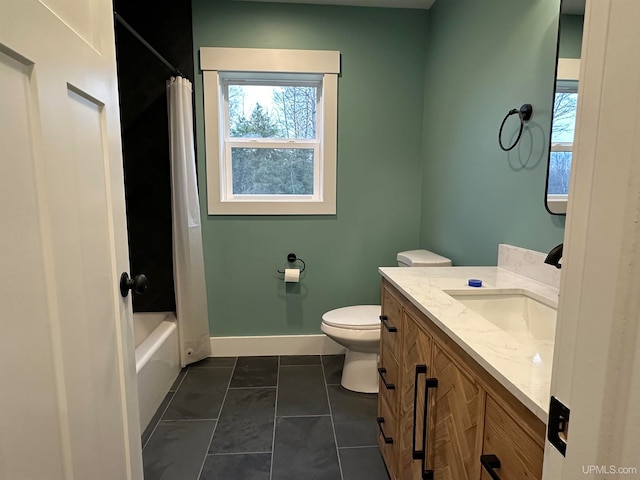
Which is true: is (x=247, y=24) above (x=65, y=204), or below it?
above

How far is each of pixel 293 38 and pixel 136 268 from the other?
202 centimetres

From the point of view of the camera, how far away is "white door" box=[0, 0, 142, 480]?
23.7 inches

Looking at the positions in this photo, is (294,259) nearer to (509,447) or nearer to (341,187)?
(341,187)

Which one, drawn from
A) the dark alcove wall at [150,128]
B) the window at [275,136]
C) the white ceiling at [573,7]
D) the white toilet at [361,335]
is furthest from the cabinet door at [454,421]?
the dark alcove wall at [150,128]

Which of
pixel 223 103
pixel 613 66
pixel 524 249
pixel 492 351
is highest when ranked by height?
pixel 223 103

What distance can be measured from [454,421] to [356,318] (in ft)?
4.27

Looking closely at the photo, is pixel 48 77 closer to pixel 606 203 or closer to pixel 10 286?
pixel 10 286

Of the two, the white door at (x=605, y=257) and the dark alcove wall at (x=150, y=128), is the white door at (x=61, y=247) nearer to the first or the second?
the white door at (x=605, y=257)

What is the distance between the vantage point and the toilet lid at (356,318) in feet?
7.10

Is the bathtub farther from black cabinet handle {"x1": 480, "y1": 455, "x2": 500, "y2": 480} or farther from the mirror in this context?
the mirror

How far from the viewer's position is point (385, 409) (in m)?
1.63

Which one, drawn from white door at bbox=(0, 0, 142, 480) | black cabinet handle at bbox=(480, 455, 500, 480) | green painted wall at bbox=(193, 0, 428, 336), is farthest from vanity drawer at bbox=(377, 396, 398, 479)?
green painted wall at bbox=(193, 0, 428, 336)

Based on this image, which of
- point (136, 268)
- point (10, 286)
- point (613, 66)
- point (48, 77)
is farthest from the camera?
point (136, 268)

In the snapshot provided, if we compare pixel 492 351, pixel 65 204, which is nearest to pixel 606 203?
pixel 492 351
